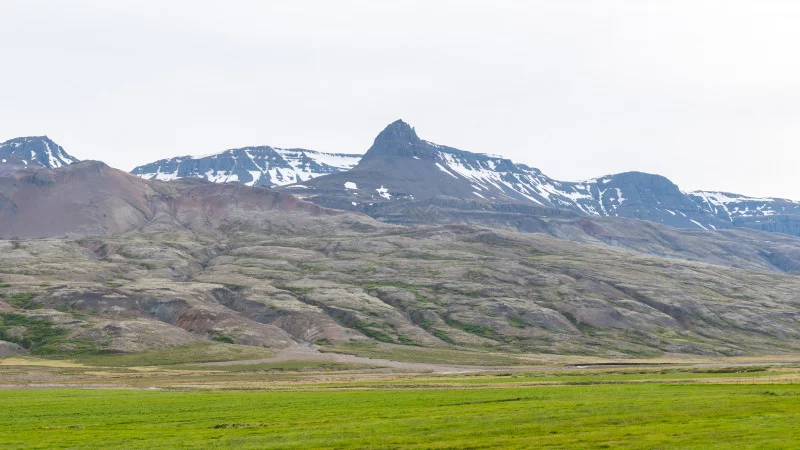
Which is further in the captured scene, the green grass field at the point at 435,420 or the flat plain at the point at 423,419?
the flat plain at the point at 423,419

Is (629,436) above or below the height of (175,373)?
above

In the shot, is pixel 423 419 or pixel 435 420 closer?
pixel 435 420

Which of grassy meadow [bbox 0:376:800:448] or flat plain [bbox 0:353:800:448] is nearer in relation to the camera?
grassy meadow [bbox 0:376:800:448]

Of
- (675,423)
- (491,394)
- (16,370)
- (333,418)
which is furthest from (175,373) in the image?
(675,423)

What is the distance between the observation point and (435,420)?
60531 millimetres

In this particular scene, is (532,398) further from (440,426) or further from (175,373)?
(175,373)

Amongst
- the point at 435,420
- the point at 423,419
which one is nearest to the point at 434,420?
the point at 435,420

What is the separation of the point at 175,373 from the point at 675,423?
14129cm

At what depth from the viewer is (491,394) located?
89.0 m

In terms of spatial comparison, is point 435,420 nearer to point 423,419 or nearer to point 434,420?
point 434,420

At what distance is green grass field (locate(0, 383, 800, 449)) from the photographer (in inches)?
1874

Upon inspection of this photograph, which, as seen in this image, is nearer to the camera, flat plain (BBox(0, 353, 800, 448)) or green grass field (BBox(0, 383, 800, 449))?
green grass field (BBox(0, 383, 800, 449))

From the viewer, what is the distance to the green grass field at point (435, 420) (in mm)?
47594

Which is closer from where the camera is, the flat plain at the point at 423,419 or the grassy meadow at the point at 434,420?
the grassy meadow at the point at 434,420
